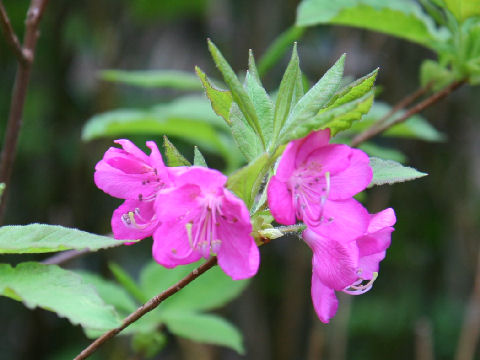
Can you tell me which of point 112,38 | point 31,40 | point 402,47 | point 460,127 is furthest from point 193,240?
point 460,127

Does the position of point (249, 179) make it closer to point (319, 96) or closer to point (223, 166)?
point (319, 96)

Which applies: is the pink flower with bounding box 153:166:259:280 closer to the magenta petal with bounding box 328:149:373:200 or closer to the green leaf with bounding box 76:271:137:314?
the magenta petal with bounding box 328:149:373:200

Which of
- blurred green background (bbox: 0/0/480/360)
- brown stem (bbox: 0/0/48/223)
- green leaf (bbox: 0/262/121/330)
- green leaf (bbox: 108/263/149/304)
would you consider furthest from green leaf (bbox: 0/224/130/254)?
blurred green background (bbox: 0/0/480/360)

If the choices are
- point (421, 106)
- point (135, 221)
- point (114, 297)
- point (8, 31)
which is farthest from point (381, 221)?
point (114, 297)

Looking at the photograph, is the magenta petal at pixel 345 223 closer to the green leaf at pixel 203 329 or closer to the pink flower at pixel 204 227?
the pink flower at pixel 204 227

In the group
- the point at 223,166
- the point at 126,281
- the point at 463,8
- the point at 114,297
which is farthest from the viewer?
the point at 223,166

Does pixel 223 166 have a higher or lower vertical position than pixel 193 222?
lower
